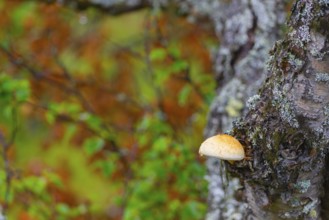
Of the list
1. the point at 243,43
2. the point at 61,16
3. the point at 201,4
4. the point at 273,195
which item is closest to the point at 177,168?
the point at 243,43

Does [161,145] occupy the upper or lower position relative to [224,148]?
upper

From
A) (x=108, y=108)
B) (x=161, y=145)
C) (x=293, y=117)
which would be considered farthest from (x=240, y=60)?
(x=108, y=108)

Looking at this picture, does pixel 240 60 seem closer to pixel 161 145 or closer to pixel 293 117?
pixel 161 145

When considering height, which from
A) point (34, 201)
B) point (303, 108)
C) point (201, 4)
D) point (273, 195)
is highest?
point (201, 4)

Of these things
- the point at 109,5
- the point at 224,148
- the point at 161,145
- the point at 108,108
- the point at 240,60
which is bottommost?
the point at 224,148

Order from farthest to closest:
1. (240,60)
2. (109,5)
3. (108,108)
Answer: (108,108), (109,5), (240,60)

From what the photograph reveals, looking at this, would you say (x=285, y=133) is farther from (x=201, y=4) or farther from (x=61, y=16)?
(x=61, y=16)

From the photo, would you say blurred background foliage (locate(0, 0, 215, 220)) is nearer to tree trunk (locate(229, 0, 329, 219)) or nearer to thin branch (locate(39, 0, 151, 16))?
thin branch (locate(39, 0, 151, 16))

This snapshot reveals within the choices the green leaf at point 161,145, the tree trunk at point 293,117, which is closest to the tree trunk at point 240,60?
the green leaf at point 161,145
